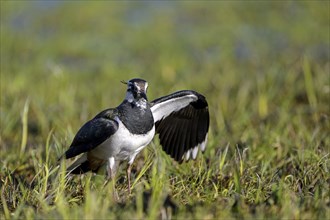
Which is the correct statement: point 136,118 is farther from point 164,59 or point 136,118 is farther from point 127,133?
point 164,59

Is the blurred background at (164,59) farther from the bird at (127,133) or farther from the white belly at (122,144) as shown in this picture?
the white belly at (122,144)

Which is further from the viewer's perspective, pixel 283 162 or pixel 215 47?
pixel 215 47

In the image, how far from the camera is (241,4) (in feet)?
39.2

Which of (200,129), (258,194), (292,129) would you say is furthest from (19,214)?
(292,129)

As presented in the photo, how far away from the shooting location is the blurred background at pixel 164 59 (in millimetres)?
7086

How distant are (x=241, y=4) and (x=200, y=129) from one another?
22.0 feet

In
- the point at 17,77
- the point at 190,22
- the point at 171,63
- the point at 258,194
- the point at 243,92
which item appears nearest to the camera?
the point at 258,194

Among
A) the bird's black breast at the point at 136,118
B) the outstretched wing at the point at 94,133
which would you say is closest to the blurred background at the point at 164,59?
the outstretched wing at the point at 94,133

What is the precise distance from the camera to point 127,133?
473 centimetres

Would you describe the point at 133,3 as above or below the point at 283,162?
above

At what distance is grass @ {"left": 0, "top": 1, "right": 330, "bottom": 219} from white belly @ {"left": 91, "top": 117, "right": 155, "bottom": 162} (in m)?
0.18

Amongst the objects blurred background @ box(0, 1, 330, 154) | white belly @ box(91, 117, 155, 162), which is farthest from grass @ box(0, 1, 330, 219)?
white belly @ box(91, 117, 155, 162)

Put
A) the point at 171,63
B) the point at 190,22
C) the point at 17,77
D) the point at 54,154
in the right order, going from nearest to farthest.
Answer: the point at 54,154, the point at 17,77, the point at 171,63, the point at 190,22

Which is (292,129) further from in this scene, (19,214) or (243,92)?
(19,214)
